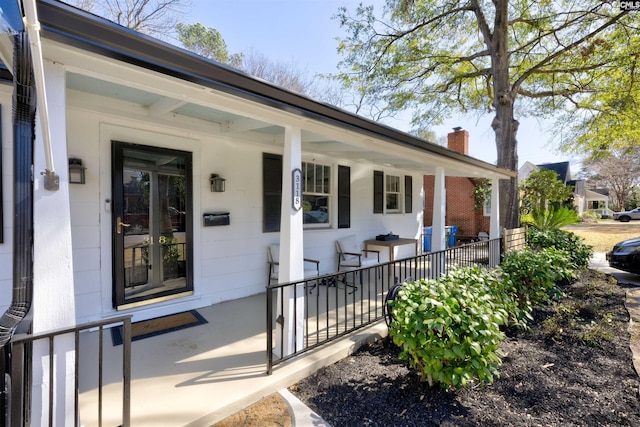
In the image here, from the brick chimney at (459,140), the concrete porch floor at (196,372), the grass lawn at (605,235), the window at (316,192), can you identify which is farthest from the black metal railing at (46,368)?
the grass lawn at (605,235)

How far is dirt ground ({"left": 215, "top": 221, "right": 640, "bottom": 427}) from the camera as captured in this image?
212 cm

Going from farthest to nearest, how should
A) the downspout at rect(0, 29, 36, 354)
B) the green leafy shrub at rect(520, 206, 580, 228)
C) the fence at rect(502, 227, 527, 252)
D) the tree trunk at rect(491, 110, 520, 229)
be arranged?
the green leafy shrub at rect(520, 206, 580, 228) → the tree trunk at rect(491, 110, 520, 229) → the fence at rect(502, 227, 527, 252) → the downspout at rect(0, 29, 36, 354)

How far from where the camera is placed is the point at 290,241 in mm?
2789

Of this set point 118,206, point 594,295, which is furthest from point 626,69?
point 118,206

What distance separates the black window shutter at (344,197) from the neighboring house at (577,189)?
24.3 m

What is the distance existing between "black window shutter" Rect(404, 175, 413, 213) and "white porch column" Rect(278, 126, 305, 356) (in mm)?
5739

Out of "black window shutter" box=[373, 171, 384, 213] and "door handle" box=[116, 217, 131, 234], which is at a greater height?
"black window shutter" box=[373, 171, 384, 213]

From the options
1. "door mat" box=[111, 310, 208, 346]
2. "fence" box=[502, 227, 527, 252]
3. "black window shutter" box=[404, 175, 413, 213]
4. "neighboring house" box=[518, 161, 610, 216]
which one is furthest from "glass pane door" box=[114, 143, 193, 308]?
"neighboring house" box=[518, 161, 610, 216]

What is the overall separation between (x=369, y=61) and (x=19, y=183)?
10088mm

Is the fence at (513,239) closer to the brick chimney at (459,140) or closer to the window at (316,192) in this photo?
the window at (316,192)

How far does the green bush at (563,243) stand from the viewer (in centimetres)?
645

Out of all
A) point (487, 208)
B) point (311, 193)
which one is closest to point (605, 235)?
point (487, 208)

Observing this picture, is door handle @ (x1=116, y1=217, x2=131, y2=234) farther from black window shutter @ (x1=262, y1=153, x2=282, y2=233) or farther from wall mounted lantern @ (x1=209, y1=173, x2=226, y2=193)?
black window shutter @ (x1=262, y1=153, x2=282, y2=233)

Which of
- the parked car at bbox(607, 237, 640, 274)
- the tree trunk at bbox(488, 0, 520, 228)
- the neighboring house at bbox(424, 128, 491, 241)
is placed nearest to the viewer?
the parked car at bbox(607, 237, 640, 274)
